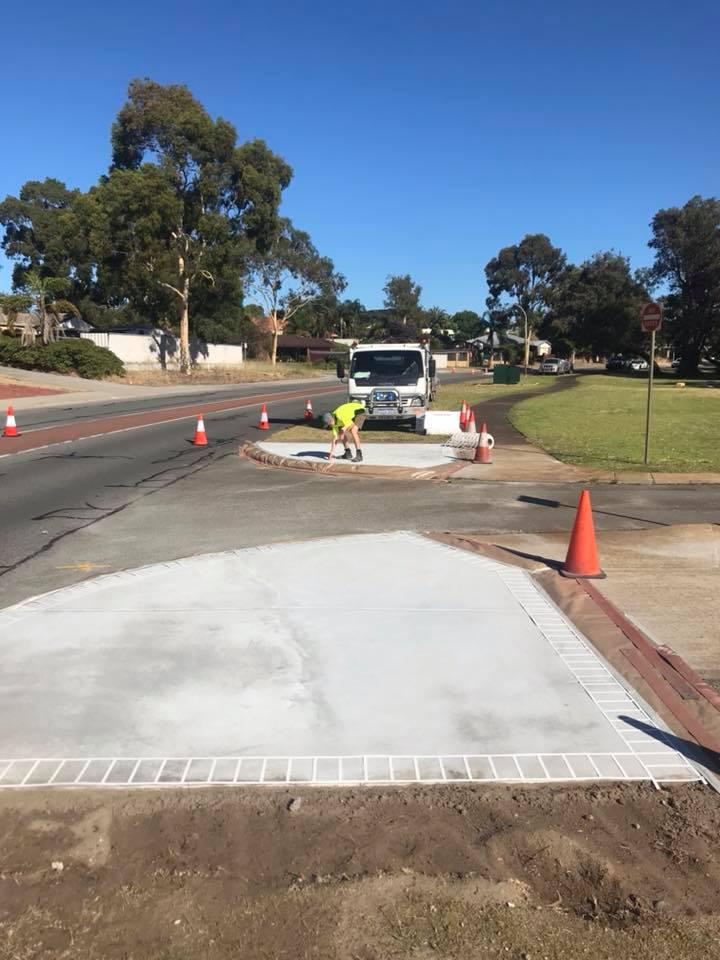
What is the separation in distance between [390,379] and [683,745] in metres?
15.4

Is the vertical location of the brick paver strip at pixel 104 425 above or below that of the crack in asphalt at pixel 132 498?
above

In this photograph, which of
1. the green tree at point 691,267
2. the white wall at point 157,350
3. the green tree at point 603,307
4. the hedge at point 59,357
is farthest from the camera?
the green tree at point 603,307

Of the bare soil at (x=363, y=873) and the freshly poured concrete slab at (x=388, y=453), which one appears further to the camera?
the freshly poured concrete slab at (x=388, y=453)

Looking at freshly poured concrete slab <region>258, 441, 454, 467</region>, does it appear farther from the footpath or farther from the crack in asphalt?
the crack in asphalt

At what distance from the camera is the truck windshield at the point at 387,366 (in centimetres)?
1878

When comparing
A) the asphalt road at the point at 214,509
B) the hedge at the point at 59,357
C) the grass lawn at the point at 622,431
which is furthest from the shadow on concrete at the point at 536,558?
the hedge at the point at 59,357

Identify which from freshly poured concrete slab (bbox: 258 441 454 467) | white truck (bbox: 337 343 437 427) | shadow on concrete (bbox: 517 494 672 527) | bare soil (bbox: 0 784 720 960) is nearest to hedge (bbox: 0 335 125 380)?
white truck (bbox: 337 343 437 427)

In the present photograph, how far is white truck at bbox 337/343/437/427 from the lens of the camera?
18.4m

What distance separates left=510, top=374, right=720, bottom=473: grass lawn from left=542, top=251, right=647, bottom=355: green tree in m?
40.7

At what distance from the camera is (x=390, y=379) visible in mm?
18766

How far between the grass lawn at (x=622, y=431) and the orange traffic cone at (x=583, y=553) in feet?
22.7

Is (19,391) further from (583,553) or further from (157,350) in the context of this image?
(583,553)

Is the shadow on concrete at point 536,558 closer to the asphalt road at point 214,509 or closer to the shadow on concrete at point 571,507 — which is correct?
the asphalt road at point 214,509

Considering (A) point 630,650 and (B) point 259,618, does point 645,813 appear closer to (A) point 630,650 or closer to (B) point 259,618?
(A) point 630,650
